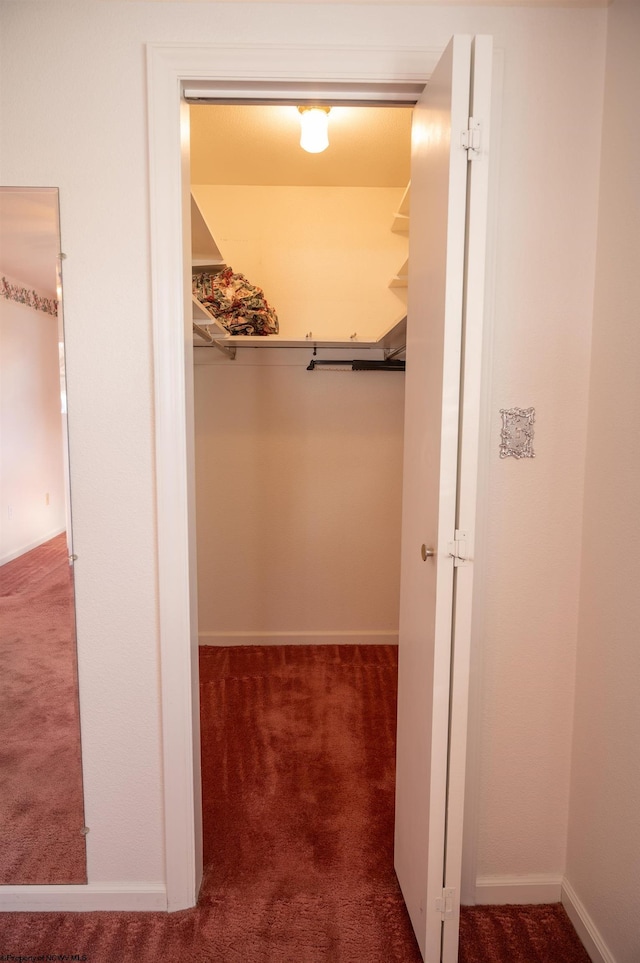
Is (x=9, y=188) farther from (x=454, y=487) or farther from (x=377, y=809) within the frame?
(x=377, y=809)

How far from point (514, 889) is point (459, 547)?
1.16 metres

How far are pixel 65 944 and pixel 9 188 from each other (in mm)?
2039

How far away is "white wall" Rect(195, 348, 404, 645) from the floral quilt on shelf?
371 mm

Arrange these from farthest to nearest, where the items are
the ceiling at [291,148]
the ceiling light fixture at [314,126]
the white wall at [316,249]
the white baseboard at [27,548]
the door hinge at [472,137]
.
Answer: the white wall at [316,249], the ceiling at [291,148], the ceiling light fixture at [314,126], the white baseboard at [27,548], the door hinge at [472,137]

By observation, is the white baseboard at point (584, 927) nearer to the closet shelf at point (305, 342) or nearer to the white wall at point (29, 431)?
the white wall at point (29, 431)

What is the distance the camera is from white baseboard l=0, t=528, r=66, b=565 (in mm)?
1510

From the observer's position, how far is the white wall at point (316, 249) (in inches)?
123

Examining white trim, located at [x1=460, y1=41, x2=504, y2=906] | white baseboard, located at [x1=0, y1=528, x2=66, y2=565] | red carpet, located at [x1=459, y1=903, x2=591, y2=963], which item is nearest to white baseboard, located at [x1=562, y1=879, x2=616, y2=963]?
red carpet, located at [x1=459, y1=903, x2=591, y2=963]

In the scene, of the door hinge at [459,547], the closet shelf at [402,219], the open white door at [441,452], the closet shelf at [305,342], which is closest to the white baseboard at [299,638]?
the closet shelf at [305,342]

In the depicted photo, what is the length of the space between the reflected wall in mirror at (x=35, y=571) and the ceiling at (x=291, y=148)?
1101 mm

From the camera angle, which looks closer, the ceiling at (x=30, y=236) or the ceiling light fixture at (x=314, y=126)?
the ceiling at (x=30, y=236)

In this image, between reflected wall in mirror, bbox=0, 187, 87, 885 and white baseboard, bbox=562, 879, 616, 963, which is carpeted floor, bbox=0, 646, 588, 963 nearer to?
→ white baseboard, bbox=562, 879, 616, 963

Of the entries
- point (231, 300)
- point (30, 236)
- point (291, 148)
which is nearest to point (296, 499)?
point (231, 300)

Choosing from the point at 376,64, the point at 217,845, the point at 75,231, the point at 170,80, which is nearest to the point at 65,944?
the point at 217,845
